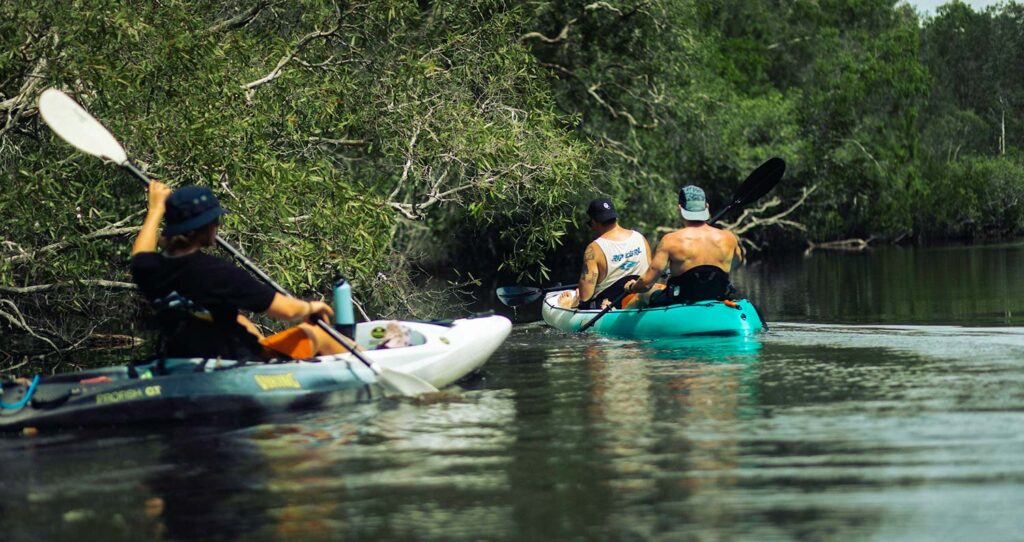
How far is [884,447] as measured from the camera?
6.01m

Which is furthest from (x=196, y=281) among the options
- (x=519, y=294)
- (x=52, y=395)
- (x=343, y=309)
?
(x=519, y=294)

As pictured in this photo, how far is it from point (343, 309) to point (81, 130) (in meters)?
2.21

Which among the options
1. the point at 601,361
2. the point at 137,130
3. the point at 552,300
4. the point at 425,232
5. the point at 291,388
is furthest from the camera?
the point at 425,232

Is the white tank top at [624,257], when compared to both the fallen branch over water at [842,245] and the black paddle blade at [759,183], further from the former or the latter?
the fallen branch over water at [842,245]

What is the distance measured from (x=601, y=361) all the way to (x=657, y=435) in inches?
140

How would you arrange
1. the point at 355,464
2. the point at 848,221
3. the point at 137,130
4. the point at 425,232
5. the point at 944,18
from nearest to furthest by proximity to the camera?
1. the point at 355,464
2. the point at 137,130
3. the point at 425,232
4. the point at 848,221
5. the point at 944,18

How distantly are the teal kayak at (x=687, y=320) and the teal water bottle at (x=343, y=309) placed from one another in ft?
11.2

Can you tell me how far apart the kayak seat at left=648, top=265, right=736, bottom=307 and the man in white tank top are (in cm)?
117

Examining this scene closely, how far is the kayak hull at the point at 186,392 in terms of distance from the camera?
297 inches

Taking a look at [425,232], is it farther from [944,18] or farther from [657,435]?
[944,18]

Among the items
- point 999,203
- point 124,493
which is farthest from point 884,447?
point 999,203

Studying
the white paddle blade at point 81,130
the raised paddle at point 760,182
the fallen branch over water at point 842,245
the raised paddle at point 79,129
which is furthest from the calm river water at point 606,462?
the fallen branch over water at point 842,245

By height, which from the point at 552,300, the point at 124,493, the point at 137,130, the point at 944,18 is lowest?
the point at 124,493

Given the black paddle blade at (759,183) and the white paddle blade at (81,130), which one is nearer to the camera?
the white paddle blade at (81,130)
